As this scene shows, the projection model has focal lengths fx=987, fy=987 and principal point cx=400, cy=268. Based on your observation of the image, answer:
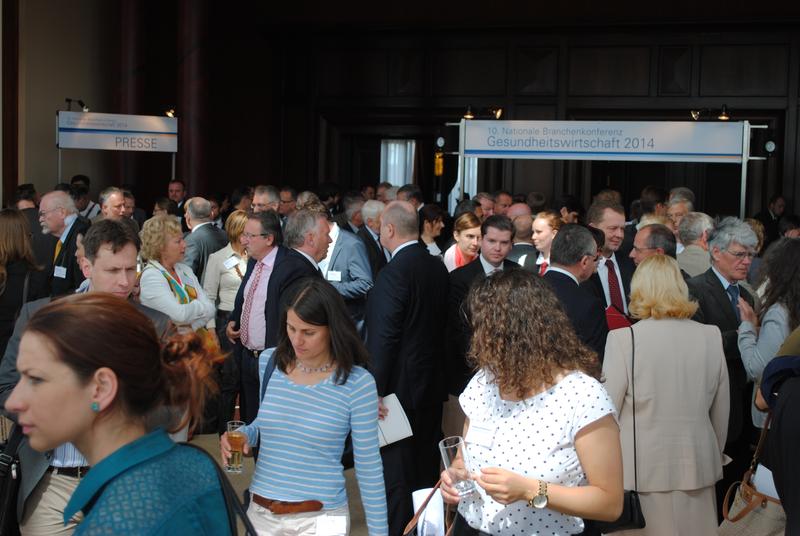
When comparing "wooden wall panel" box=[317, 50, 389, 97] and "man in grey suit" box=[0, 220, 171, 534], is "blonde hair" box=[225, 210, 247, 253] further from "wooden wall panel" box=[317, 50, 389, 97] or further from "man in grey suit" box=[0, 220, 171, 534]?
"wooden wall panel" box=[317, 50, 389, 97]

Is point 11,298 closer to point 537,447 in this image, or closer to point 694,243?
point 537,447

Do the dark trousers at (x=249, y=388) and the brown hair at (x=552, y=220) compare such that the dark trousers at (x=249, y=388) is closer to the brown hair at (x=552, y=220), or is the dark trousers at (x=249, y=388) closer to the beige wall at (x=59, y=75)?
the brown hair at (x=552, y=220)

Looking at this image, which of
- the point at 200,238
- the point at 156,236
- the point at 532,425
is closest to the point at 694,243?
the point at 156,236

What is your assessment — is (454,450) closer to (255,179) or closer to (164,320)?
(164,320)

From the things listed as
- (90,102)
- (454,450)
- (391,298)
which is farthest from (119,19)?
(454,450)

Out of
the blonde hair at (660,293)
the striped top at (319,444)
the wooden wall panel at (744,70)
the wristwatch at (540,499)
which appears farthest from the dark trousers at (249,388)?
the wooden wall panel at (744,70)

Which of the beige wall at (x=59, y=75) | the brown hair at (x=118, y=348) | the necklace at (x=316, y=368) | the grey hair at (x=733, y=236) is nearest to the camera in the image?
the brown hair at (x=118, y=348)

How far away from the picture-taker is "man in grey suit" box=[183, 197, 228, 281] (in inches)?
314

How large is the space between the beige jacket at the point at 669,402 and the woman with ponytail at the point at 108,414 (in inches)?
94.9

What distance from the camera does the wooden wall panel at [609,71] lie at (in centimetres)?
1437

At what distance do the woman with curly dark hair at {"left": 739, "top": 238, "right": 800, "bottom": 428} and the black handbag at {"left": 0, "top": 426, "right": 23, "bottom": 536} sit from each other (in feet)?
9.87

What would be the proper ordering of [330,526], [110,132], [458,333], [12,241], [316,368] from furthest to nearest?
1. [110,132]
2. [458,333]
3. [12,241]
4. [316,368]
5. [330,526]

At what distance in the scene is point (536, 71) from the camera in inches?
583

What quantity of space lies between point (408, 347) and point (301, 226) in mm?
1028
